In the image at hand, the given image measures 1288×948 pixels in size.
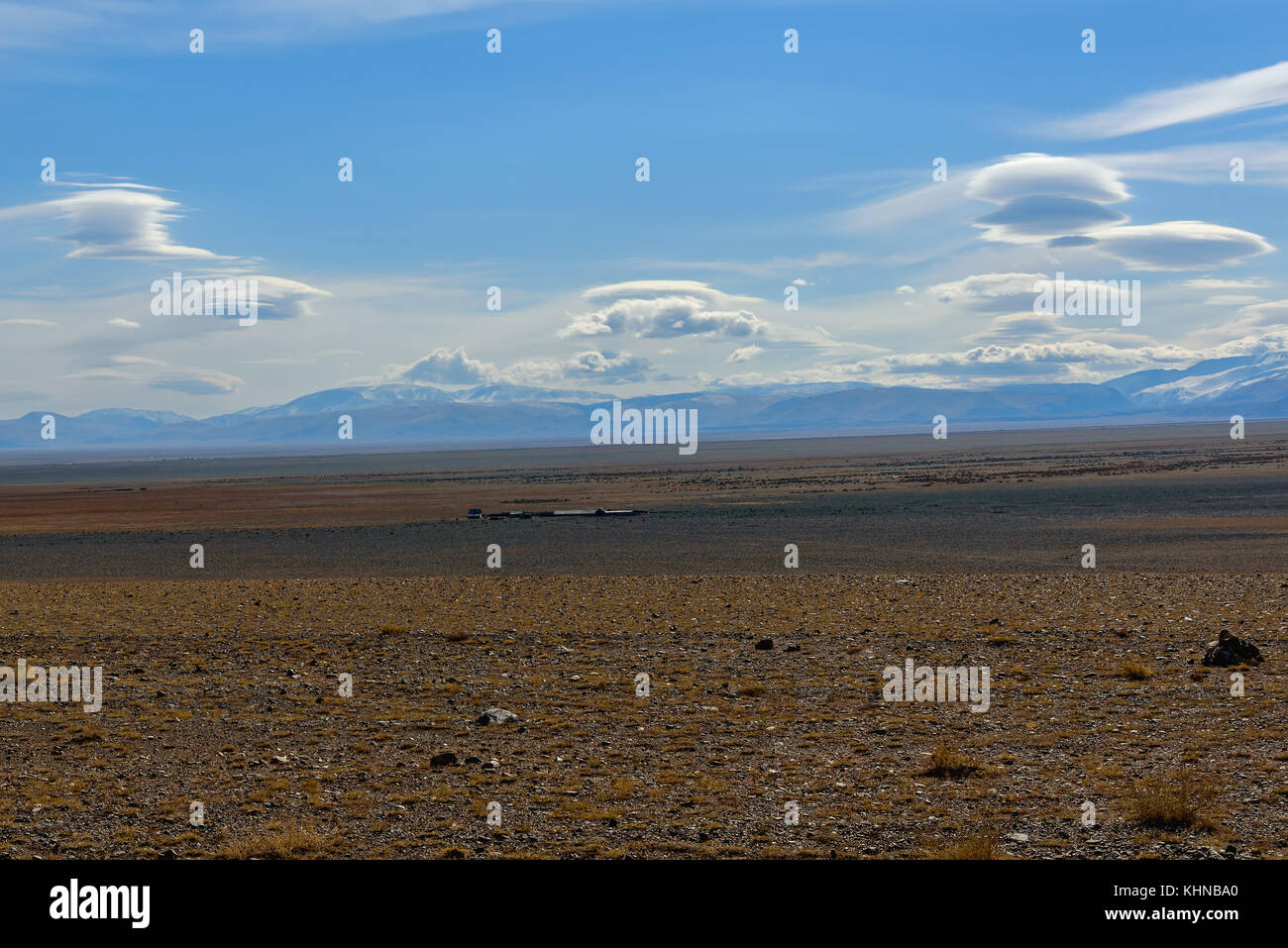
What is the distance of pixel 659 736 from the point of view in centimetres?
1315

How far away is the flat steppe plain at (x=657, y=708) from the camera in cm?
952

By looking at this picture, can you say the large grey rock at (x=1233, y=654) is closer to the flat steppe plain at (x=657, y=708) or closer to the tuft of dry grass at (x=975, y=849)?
the flat steppe plain at (x=657, y=708)

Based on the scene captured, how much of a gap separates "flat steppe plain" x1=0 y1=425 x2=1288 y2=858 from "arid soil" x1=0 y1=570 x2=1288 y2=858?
0.06 m

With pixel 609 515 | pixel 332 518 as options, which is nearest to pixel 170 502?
pixel 332 518

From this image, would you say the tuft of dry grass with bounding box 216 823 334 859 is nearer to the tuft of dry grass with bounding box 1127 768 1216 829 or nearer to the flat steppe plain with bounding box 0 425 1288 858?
the flat steppe plain with bounding box 0 425 1288 858

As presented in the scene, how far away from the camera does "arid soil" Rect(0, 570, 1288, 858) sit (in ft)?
30.7

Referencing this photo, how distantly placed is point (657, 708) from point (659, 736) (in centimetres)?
155

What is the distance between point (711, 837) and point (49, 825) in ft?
20.5

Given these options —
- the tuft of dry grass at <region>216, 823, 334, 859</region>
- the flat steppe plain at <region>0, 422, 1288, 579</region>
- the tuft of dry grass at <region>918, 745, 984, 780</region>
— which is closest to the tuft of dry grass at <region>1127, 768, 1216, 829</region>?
the tuft of dry grass at <region>918, 745, 984, 780</region>

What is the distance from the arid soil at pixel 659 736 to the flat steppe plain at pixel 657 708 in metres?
0.06

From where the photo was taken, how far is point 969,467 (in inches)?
4304

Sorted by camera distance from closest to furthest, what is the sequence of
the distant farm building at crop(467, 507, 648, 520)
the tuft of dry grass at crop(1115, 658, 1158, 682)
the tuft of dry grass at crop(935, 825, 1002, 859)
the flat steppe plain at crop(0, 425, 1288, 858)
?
the tuft of dry grass at crop(935, 825, 1002, 859)
the flat steppe plain at crop(0, 425, 1288, 858)
the tuft of dry grass at crop(1115, 658, 1158, 682)
the distant farm building at crop(467, 507, 648, 520)
